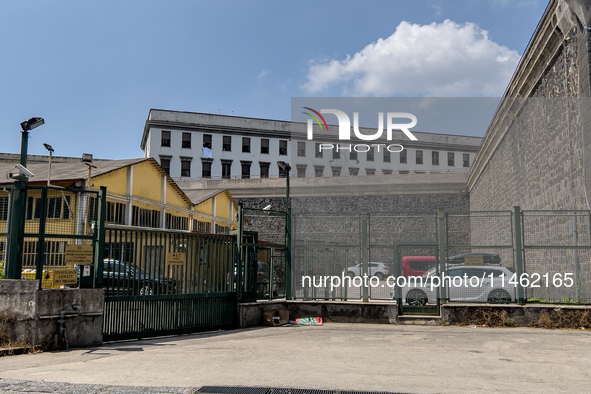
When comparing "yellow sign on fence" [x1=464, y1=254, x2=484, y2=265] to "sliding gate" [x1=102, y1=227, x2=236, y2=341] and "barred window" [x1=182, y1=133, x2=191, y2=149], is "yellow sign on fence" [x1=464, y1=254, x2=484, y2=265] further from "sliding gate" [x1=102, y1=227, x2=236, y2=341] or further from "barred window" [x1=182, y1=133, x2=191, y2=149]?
"barred window" [x1=182, y1=133, x2=191, y2=149]

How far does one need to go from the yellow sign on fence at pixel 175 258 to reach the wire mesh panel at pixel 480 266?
5885mm

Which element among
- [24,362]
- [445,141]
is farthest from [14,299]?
[445,141]

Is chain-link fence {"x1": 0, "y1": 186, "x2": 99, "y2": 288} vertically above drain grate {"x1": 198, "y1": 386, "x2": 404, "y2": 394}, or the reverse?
chain-link fence {"x1": 0, "y1": 186, "x2": 99, "y2": 288}

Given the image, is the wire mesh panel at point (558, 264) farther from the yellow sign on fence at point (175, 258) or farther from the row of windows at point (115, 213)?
the row of windows at point (115, 213)

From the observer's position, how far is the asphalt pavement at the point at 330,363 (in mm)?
5718

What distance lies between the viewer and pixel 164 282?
32.2 feet

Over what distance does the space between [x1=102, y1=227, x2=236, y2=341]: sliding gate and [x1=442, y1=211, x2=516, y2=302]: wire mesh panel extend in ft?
16.3

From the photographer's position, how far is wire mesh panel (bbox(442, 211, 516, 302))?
11.6 m

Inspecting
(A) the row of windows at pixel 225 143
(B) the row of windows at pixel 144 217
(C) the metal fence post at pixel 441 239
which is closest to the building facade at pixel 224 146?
(A) the row of windows at pixel 225 143

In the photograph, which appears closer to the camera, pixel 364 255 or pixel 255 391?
pixel 255 391

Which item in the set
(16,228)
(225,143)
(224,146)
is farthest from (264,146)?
(16,228)

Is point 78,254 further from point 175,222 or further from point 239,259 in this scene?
point 175,222

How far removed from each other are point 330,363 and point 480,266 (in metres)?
6.03

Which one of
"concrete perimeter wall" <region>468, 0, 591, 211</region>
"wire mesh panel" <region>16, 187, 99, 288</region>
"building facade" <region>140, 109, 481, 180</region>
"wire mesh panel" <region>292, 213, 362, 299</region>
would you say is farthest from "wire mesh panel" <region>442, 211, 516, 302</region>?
"building facade" <region>140, 109, 481, 180</region>
